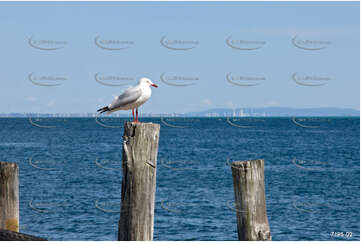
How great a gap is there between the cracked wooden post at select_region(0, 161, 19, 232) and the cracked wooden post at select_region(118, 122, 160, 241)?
7.60 feet

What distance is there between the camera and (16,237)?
7.11 metres

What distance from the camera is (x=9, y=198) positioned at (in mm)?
8547

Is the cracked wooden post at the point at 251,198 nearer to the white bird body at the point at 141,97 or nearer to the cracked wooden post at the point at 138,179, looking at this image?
the cracked wooden post at the point at 138,179

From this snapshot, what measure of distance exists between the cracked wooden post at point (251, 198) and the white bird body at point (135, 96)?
296 centimetres

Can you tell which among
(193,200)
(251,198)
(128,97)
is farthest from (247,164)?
(193,200)

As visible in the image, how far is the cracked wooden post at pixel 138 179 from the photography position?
6.99 metres

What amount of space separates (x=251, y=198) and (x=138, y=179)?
1544 mm

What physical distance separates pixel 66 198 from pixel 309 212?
1387 centimetres

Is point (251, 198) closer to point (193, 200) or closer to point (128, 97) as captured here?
point (128, 97)

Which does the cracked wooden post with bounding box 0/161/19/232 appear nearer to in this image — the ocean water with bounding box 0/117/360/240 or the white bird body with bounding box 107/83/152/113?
the white bird body with bounding box 107/83/152/113

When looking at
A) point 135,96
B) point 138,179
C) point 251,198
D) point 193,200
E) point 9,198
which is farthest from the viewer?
point 193,200

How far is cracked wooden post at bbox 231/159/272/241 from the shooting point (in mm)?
7121

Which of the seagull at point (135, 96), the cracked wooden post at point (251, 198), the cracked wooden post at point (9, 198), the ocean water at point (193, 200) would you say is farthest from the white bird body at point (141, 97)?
the ocean water at point (193, 200)

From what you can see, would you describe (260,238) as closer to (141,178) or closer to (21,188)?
(141,178)
